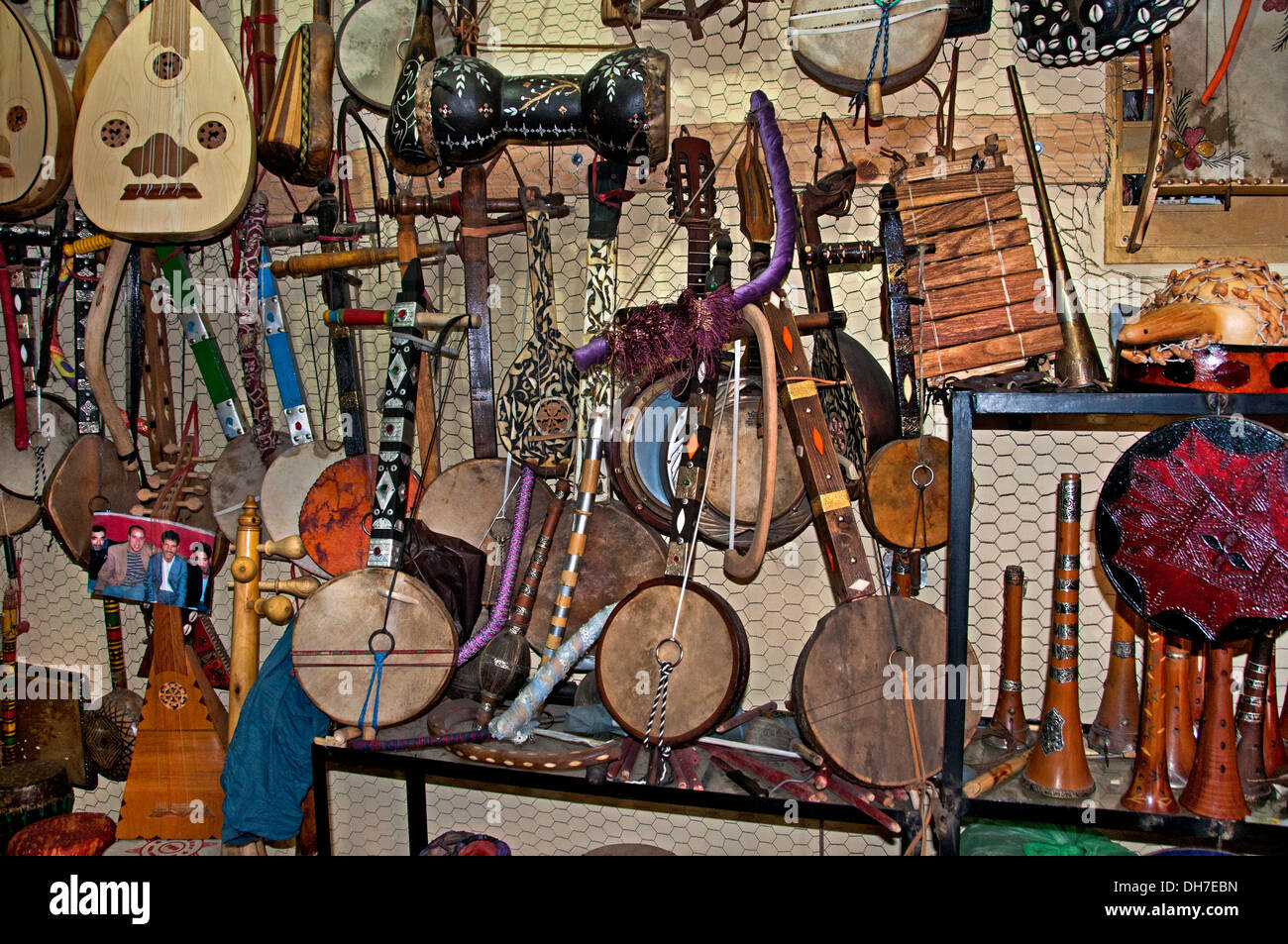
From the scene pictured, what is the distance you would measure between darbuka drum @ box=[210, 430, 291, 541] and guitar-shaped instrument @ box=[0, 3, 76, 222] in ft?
4.38

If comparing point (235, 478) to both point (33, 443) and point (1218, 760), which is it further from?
point (1218, 760)

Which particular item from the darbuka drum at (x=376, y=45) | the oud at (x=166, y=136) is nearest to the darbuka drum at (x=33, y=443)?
the oud at (x=166, y=136)

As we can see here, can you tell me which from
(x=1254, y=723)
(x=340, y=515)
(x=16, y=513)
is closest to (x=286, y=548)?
(x=340, y=515)

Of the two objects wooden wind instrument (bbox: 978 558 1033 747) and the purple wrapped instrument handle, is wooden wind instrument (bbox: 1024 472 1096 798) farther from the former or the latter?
the purple wrapped instrument handle

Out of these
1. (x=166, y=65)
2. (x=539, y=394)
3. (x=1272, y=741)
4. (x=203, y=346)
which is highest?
(x=166, y=65)

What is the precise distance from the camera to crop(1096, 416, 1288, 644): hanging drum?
79.0 inches

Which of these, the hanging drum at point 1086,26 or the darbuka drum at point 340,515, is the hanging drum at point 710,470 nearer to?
the darbuka drum at point 340,515

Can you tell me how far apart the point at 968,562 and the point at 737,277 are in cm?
140

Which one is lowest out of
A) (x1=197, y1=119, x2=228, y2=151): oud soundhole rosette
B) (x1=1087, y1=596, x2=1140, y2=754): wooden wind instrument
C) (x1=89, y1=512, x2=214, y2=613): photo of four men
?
(x1=1087, y1=596, x2=1140, y2=754): wooden wind instrument

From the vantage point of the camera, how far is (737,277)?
3107mm

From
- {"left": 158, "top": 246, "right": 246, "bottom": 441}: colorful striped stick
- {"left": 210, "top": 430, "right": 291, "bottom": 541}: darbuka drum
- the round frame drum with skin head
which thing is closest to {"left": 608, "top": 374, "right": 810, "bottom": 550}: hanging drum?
{"left": 210, "top": 430, "right": 291, "bottom": 541}: darbuka drum

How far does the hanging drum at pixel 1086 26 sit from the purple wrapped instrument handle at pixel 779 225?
860 millimetres

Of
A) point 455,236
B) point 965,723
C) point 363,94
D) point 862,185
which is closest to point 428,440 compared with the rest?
point 455,236

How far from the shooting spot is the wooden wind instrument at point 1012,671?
2.59 metres
